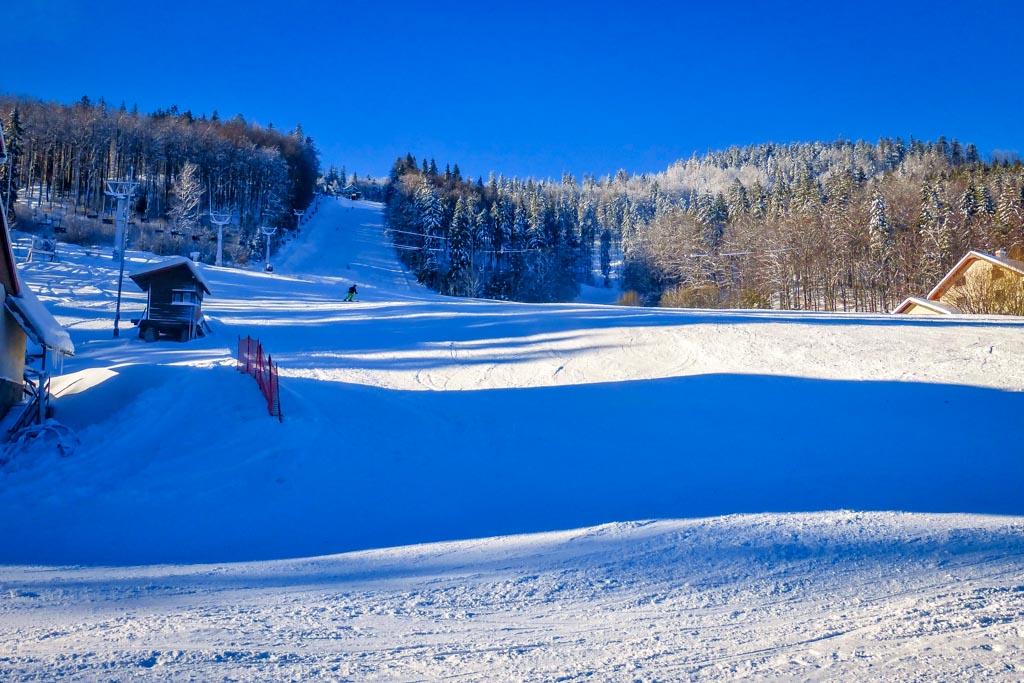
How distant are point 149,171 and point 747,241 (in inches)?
2765

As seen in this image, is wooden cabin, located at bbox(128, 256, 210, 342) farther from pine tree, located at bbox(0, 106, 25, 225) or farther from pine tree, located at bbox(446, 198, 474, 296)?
pine tree, located at bbox(446, 198, 474, 296)

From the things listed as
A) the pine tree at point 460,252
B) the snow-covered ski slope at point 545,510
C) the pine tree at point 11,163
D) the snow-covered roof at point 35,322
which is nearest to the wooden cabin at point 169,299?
the snow-covered ski slope at point 545,510

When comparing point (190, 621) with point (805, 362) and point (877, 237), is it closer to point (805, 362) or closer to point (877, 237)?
point (805, 362)

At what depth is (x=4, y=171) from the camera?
201ft

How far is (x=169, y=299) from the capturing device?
29.3 m

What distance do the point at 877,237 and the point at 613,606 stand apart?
66108mm

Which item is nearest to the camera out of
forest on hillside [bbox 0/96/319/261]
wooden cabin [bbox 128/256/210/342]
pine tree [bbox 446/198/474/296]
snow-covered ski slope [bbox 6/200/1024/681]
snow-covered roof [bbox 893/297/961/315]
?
snow-covered ski slope [bbox 6/200/1024/681]

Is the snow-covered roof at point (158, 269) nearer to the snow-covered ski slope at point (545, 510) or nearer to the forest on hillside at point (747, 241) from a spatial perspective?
the snow-covered ski slope at point (545, 510)

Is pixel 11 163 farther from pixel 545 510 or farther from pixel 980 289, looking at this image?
pixel 980 289

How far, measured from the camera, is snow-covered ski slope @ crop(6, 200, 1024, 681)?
4.99 m

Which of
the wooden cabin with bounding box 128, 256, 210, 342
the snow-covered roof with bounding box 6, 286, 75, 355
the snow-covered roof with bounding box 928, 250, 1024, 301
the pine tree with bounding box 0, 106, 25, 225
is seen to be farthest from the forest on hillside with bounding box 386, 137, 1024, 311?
the snow-covered roof with bounding box 6, 286, 75, 355

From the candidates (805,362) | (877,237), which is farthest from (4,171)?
(877,237)

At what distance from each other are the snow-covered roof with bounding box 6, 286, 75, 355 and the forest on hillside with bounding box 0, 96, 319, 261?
50.0 m

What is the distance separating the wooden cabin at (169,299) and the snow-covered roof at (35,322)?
12.3 metres
